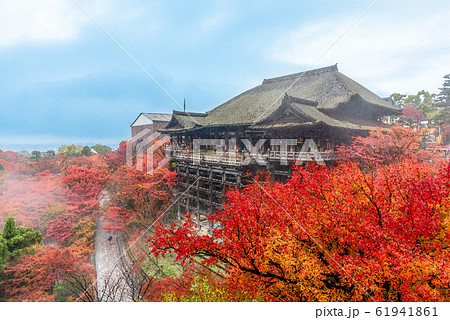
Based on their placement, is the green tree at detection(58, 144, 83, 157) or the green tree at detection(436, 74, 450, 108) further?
the green tree at detection(58, 144, 83, 157)

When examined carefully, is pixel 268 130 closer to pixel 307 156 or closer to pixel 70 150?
pixel 307 156

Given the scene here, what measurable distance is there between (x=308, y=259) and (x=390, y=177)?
471cm

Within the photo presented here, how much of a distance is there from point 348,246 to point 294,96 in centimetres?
1788

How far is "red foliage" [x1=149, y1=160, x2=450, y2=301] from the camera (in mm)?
5680

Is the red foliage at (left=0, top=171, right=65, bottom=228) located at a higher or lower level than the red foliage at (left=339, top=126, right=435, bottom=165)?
lower

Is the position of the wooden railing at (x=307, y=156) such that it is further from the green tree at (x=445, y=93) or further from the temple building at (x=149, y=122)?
the temple building at (x=149, y=122)

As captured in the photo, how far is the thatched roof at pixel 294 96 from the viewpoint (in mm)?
18969

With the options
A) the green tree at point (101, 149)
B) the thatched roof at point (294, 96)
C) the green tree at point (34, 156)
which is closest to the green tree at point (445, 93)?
the thatched roof at point (294, 96)

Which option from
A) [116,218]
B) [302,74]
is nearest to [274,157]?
[302,74]

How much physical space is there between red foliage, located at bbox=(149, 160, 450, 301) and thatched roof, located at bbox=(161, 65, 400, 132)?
9.72 metres

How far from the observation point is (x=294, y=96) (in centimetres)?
2198

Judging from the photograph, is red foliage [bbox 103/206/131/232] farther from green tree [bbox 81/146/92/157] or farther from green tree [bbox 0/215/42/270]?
green tree [bbox 81/146/92/157]

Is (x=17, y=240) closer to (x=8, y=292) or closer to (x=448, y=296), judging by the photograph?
(x=8, y=292)

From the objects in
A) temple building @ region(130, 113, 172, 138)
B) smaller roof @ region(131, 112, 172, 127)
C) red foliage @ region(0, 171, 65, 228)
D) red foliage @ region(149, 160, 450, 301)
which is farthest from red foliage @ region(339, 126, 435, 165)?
smaller roof @ region(131, 112, 172, 127)
